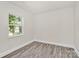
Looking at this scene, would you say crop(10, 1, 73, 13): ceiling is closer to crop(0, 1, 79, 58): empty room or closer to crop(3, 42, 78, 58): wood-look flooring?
crop(0, 1, 79, 58): empty room

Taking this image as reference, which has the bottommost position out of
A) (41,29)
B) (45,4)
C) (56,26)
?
(41,29)

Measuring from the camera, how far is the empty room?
302 centimetres

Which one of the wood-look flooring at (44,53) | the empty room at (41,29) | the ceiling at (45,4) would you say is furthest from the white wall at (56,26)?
the wood-look flooring at (44,53)

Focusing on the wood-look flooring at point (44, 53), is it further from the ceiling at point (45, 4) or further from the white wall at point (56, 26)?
the ceiling at point (45, 4)

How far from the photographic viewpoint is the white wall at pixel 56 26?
13.5ft

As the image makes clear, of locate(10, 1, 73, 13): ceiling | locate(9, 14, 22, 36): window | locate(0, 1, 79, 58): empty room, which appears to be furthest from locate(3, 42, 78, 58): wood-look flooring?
locate(10, 1, 73, 13): ceiling

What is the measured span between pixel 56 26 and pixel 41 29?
1.18 metres

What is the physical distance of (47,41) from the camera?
516 cm

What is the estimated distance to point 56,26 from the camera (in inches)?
183

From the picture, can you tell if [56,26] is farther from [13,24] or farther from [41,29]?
[13,24]

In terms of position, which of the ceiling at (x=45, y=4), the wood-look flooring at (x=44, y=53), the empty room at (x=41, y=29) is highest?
the ceiling at (x=45, y=4)

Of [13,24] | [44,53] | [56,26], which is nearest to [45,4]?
[56,26]

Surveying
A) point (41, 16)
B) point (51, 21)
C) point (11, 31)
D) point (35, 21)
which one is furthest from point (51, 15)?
point (11, 31)

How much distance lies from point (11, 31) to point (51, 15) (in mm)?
2510
